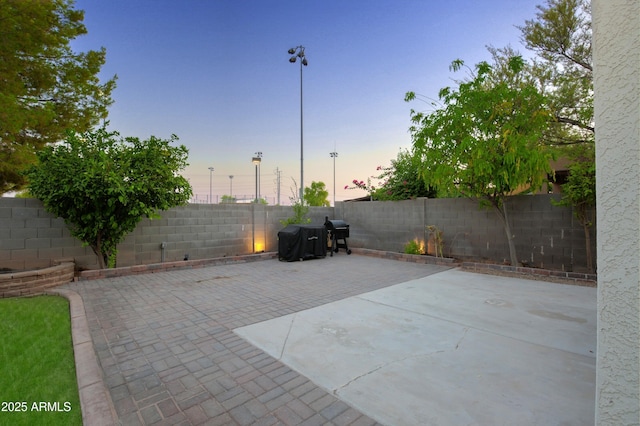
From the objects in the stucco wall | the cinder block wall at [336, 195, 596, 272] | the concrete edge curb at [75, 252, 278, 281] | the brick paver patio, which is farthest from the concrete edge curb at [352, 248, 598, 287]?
the stucco wall

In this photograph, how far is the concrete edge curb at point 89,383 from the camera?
1770 millimetres

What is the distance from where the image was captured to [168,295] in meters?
4.66

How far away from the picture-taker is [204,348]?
2.79m

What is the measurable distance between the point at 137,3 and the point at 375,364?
1054 centimetres

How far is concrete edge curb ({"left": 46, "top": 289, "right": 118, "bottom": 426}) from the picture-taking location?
177 cm

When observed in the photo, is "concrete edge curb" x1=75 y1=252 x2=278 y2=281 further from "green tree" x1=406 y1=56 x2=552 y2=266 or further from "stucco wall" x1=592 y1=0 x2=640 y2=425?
"stucco wall" x1=592 y1=0 x2=640 y2=425

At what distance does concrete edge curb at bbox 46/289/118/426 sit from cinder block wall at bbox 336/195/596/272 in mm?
7863

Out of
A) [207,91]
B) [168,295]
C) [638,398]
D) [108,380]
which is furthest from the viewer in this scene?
[207,91]

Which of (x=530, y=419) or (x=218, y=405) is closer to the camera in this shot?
(x=530, y=419)

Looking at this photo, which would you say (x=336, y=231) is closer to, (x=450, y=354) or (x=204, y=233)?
(x=204, y=233)

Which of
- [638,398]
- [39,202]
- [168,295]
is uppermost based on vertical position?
[39,202]

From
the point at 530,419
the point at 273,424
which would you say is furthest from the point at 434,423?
the point at 273,424

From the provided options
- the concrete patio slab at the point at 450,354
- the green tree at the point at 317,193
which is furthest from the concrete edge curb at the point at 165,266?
the green tree at the point at 317,193

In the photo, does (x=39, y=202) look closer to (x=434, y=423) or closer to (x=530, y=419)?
(x=434, y=423)
